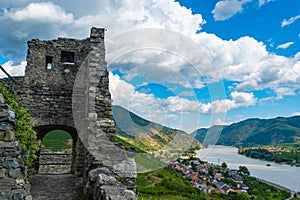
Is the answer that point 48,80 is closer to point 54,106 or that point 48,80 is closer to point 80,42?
point 54,106

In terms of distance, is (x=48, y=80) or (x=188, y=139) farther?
(x=48, y=80)

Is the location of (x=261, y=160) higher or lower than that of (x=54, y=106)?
lower

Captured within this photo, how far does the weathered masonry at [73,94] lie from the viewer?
673cm

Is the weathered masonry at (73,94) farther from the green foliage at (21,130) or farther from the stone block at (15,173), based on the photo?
the stone block at (15,173)

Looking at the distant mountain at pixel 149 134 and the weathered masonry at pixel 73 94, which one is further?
the distant mountain at pixel 149 134

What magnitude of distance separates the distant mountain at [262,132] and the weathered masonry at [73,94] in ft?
365

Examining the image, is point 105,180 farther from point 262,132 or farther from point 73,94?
point 262,132

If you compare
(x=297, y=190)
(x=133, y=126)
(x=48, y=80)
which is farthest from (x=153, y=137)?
(x=297, y=190)

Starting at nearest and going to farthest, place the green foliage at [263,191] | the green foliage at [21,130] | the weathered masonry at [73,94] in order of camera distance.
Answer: the green foliage at [21,130] < the weathered masonry at [73,94] < the green foliage at [263,191]

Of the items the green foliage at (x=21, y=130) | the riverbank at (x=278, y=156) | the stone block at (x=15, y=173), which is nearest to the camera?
the stone block at (x=15, y=173)

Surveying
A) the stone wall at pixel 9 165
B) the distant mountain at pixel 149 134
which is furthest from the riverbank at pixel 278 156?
the stone wall at pixel 9 165

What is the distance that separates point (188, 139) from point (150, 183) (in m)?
21.5

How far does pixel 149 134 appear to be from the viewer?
8.28 m

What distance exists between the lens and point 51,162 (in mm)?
13250
